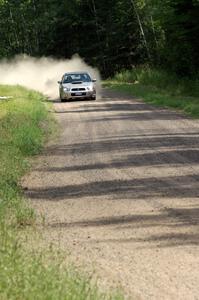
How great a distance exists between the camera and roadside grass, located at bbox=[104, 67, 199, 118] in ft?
86.3

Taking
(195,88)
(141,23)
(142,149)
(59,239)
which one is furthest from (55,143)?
(141,23)

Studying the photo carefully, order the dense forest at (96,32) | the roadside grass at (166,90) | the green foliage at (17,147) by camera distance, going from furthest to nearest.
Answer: the dense forest at (96,32)
the roadside grass at (166,90)
the green foliage at (17,147)

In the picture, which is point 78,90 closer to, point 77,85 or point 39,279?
point 77,85

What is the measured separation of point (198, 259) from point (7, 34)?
78.2m

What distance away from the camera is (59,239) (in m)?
7.20

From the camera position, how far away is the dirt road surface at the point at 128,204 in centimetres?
608

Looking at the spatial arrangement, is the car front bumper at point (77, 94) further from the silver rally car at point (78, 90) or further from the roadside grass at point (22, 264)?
the roadside grass at point (22, 264)

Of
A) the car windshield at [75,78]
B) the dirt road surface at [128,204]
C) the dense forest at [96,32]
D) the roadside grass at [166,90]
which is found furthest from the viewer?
the dense forest at [96,32]

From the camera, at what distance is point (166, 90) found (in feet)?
117

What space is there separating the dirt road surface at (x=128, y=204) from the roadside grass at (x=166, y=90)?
737 centimetres

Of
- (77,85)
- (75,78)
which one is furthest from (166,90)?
(77,85)

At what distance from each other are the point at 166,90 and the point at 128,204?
2736 cm

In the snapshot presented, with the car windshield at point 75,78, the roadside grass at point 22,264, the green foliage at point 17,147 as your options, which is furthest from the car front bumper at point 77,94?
the roadside grass at point 22,264

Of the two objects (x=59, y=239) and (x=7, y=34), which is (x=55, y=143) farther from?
(x=7, y=34)
